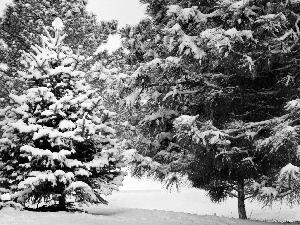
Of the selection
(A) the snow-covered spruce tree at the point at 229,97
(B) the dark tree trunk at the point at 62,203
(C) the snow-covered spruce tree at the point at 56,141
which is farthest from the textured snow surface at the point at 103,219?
(A) the snow-covered spruce tree at the point at 229,97

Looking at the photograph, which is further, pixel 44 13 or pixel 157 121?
pixel 44 13

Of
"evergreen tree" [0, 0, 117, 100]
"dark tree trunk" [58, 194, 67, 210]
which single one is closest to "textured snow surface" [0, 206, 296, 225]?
"dark tree trunk" [58, 194, 67, 210]

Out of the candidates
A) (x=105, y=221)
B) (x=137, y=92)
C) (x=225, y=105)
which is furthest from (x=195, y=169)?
(x=105, y=221)

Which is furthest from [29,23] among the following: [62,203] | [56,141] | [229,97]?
[229,97]

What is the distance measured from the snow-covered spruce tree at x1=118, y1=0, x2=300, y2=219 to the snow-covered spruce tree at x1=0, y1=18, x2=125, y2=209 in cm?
157

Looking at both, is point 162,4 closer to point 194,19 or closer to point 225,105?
point 194,19

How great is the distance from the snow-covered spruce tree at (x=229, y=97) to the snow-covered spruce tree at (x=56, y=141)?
157 centimetres

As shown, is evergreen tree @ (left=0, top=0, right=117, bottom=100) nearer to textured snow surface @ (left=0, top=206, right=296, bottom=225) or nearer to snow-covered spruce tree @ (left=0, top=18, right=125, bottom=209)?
snow-covered spruce tree @ (left=0, top=18, right=125, bottom=209)

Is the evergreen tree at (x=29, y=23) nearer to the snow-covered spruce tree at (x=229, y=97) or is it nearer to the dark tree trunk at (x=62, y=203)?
A: the snow-covered spruce tree at (x=229, y=97)

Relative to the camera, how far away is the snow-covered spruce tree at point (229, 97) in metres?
7.57

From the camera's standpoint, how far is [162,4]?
12.8m

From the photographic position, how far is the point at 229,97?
9078mm

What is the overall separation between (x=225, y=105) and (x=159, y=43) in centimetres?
395

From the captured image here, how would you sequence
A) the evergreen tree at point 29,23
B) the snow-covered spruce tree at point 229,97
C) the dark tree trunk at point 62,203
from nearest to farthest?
the snow-covered spruce tree at point 229,97 → the dark tree trunk at point 62,203 → the evergreen tree at point 29,23
